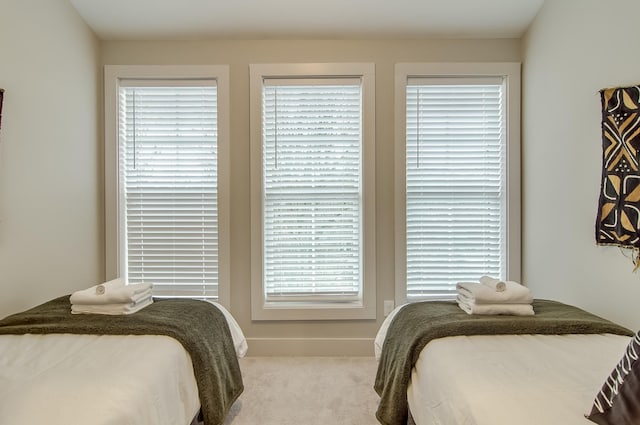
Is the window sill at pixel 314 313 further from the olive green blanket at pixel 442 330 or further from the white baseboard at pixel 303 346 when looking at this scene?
the olive green blanket at pixel 442 330

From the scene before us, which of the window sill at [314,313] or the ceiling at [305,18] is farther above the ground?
the ceiling at [305,18]

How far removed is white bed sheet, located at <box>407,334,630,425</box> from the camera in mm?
1048

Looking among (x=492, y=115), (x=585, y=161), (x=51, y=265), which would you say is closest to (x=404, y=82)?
(x=492, y=115)

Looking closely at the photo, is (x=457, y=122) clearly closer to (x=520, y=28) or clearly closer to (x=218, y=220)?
(x=520, y=28)

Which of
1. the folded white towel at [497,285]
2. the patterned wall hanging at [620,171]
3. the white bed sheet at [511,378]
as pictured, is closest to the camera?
the white bed sheet at [511,378]

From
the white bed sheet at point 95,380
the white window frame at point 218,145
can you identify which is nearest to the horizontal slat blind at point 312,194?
the white window frame at point 218,145

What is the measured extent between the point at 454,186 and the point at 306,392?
185 cm

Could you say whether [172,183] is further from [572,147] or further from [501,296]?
[572,147]

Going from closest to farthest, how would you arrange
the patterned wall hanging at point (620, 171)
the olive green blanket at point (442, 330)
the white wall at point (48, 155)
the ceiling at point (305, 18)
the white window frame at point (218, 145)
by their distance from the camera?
1. the olive green blanket at point (442, 330)
2. the patterned wall hanging at point (620, 171)
3. the white wall at point (48, 155)
4. the ceiling at point (305, 18)
5. the white window frame at point (218, 145)

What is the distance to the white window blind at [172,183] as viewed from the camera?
2.96 metres

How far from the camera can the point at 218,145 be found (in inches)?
115

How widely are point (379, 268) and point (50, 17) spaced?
2.79 metres

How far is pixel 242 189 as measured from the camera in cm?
294

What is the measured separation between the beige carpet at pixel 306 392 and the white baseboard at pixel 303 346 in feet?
0.17
